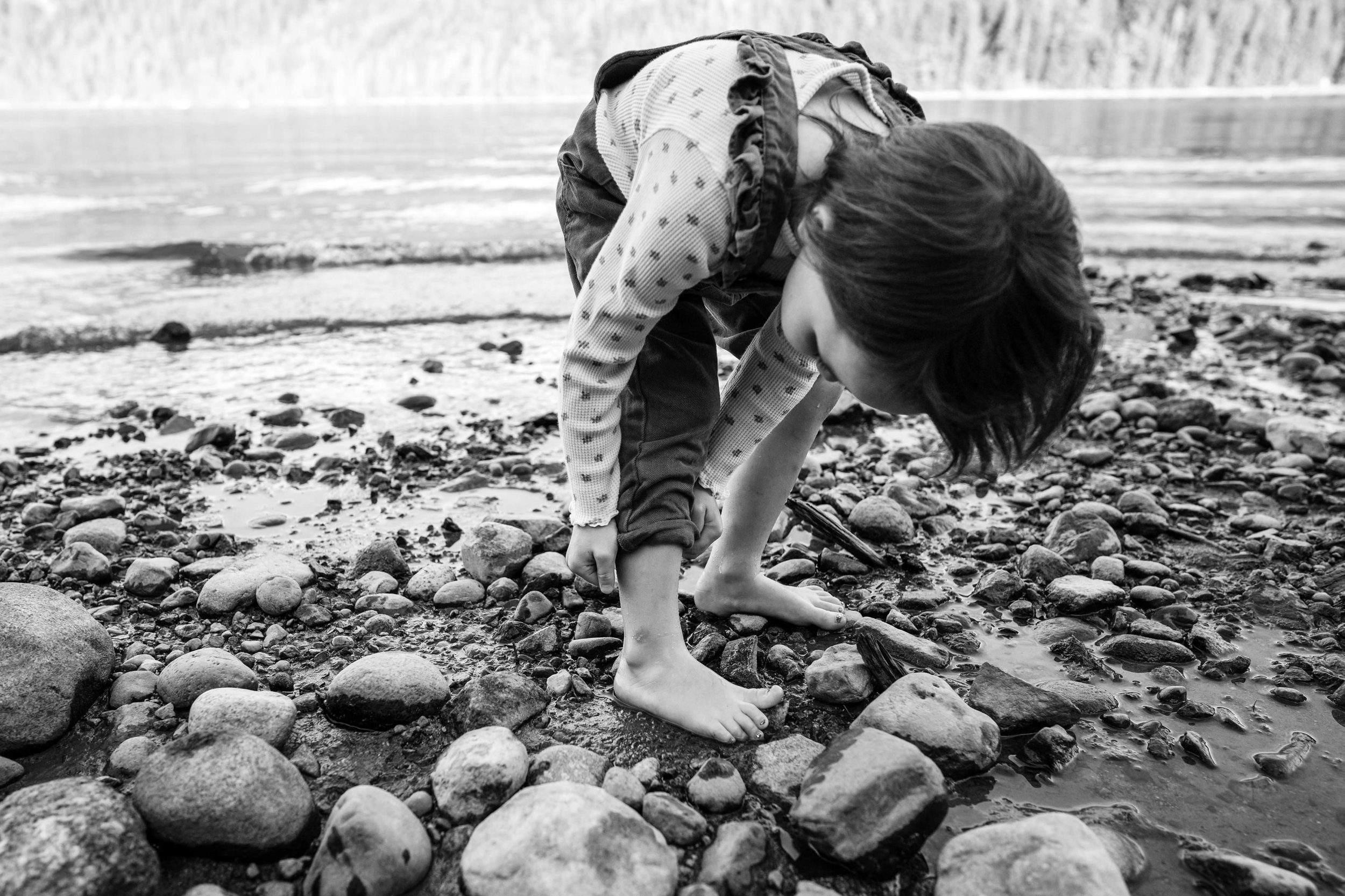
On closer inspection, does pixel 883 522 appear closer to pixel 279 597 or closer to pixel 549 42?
pixel 279 597

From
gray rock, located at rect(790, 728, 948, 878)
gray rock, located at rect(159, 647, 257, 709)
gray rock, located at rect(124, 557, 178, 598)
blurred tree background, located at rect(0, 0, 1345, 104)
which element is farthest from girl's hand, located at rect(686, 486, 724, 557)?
blurred tree background, located at rect(0, 0, 1345, 104)

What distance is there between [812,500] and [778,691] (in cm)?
99

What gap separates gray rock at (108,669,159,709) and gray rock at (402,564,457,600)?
57cm

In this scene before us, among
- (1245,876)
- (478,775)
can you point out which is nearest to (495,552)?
(478,775)

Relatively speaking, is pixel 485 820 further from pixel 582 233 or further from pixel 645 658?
pixel 582 233

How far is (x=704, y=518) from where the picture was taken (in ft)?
6.15

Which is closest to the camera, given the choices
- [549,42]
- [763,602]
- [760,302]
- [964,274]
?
[964,274]

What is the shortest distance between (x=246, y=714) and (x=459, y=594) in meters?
0.61

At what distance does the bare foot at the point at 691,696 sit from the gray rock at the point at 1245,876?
701 millimetres

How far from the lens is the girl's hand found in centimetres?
185

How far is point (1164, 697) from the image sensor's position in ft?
5.79

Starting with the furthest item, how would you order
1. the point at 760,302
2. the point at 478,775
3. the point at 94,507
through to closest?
the point at 94,507 → the point at 760,302 → the point at 478,775

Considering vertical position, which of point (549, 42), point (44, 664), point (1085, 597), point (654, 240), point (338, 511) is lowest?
point (549, 42)

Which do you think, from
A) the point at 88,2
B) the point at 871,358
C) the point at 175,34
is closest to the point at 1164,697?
the point at 871,358
